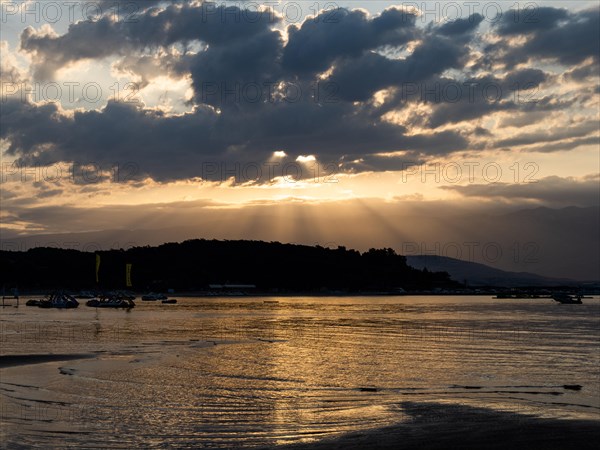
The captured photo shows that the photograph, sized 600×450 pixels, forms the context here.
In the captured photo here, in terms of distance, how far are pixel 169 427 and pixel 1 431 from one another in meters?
6.20

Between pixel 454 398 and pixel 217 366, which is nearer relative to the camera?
pixel 454 398

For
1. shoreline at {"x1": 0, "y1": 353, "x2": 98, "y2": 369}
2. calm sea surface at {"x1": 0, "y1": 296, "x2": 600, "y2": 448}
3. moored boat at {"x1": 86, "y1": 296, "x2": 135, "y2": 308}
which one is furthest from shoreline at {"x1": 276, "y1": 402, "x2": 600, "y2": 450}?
moored boat at {"x1": 86, "y1": 296, "x2": 135, "y2": 308}

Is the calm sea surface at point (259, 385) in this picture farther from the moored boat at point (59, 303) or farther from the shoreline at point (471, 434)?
the moored boat at point (59, 303)

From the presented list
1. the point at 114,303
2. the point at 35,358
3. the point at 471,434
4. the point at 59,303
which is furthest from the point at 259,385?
the point at 59,303

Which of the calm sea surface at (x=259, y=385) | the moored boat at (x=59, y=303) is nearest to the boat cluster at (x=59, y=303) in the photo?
the moored boat at (x=59, y=303)

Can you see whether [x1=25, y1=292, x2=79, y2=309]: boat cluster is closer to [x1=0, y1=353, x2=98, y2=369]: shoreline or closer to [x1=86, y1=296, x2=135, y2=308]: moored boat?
[x1=86, y1=296, x2=135, y2=308]: moored boat

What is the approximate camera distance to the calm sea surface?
89.1 ft

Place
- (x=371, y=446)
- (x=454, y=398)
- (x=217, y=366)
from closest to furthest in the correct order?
(x=371, y=446), (x=454, y=398), (x=217, y=366)

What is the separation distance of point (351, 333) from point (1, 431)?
5483 cm

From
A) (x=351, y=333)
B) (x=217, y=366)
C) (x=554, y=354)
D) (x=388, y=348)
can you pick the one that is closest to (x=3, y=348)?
(x=217, y=366)

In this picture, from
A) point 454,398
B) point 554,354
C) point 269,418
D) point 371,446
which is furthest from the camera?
point 554,354

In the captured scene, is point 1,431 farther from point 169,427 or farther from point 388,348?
point 388,348

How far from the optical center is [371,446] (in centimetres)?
2466

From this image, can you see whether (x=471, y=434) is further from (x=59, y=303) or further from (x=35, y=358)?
(x=59, y=303)
